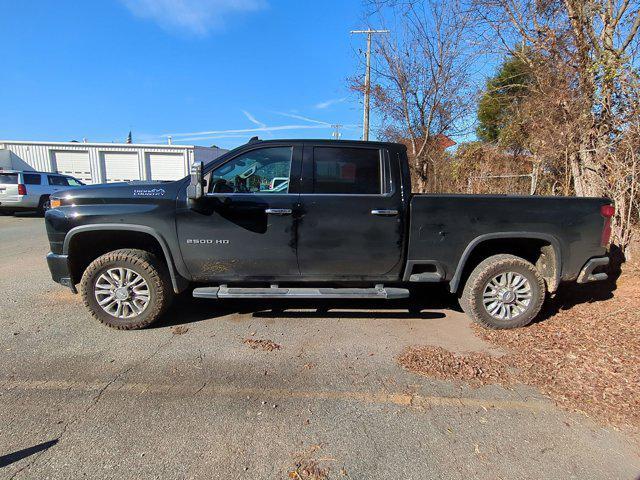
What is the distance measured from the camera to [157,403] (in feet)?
9.20

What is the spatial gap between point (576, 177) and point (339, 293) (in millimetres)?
4885

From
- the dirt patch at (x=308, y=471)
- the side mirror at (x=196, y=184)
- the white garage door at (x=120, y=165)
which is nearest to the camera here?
the dirt patch at (x=308, y=471)

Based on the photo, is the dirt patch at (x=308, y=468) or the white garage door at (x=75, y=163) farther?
the white garage door at (x=75, y=163)

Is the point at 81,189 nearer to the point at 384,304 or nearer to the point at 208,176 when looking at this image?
the point at 208,176

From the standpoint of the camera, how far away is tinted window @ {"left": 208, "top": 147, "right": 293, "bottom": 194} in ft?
13.3

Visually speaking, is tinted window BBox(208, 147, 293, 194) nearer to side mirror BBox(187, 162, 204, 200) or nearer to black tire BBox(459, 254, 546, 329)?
side mirror BBox(187, 162, 204, 200)

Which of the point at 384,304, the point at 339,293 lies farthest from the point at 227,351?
the point at 384,304

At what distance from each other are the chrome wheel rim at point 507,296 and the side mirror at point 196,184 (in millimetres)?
3207

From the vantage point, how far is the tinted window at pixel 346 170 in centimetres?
407

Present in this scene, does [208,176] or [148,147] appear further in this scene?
[148,147]

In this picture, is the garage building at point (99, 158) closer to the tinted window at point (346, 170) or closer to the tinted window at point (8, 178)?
the tinted window at point (8, 178)

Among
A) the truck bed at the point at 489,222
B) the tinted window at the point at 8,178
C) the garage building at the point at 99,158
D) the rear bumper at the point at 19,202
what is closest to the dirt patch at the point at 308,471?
the truck bed at the point at 489,222

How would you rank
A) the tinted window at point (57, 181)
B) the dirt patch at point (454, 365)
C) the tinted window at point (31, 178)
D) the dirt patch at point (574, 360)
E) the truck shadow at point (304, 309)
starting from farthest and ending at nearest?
the tinted window at point (57, 181), the tinted window at point (31, 178), the truck shadow at point (304, 309), the dirt patch at point (454, 365), the dirt patch at point (574, 360)

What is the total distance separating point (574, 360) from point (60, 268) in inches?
203
